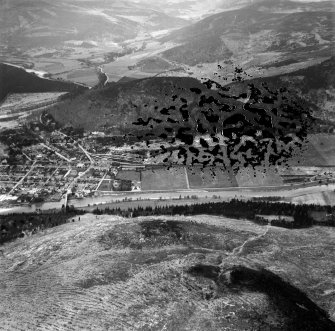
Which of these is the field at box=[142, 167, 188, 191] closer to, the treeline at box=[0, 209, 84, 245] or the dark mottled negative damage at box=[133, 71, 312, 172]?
the dark mottled negative damage at box=[133, 71, 312, 172]

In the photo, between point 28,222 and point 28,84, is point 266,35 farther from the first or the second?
point 28,222

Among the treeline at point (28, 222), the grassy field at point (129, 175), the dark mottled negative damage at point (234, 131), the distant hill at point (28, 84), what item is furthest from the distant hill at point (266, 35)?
the treeline at point (28, 222)

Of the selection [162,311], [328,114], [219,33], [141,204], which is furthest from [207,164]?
[219,33]

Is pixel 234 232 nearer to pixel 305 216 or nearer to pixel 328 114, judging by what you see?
pixel 305 216

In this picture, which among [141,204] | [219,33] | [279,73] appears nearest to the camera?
[141,204]

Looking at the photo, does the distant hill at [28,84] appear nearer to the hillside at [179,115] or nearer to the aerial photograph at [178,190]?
the aerial photograph at [178,190]

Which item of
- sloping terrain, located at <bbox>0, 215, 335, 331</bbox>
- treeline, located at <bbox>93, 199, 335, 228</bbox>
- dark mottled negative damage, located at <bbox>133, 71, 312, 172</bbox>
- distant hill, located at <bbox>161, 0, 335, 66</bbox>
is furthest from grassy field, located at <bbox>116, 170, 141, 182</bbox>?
distant hill, located at <bbox>161, 0, 335, 66</bbox>
